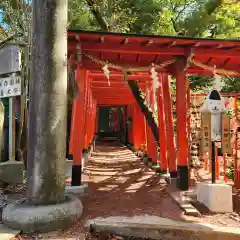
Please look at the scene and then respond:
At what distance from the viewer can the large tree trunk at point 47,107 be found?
4.73 metres

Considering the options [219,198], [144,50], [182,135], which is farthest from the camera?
[182,135]

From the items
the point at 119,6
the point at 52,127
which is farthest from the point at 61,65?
the point at 119,6

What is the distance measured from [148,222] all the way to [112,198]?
1957 millimetres

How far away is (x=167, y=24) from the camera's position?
1277 centimetres

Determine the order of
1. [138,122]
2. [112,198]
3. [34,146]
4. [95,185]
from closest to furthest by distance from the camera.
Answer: [34,146], [112,198], [95,185], [138,122]

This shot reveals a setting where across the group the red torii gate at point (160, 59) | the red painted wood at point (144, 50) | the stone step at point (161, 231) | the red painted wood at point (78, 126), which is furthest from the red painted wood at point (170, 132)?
the stone step at point (161, 231)

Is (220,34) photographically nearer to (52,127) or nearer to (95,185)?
(95,185)

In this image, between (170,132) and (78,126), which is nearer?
(78,126)

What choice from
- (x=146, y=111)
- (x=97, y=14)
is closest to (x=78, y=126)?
(x=146, y=111)

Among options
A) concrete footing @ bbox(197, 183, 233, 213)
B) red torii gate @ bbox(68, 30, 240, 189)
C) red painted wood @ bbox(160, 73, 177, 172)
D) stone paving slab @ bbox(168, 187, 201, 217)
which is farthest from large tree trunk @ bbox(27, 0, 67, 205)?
red painted wood @ bbox(160, 73, 177, 172)

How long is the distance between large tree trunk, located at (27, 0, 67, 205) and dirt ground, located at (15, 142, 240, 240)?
0.77 meters

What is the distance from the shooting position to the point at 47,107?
477 centimetres

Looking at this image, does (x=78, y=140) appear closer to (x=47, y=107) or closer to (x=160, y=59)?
(x=47, y=107)

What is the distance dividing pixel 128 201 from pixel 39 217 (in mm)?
2563
